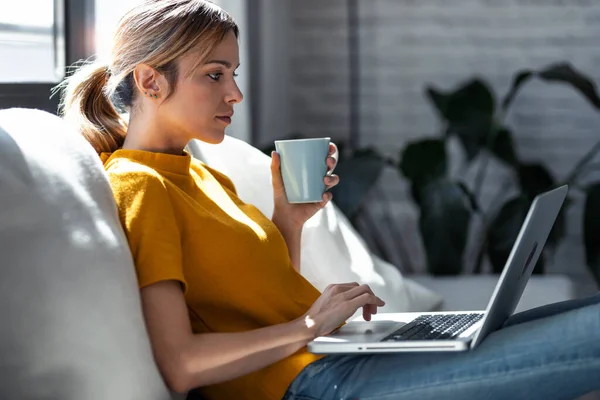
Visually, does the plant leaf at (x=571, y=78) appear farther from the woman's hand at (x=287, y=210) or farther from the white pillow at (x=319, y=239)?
the woman's hand at (x=287, y=210)

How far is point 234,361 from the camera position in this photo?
1.30 metres

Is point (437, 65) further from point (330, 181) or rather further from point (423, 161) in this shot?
point (330, 181)

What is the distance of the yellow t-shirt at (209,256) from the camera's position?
1313 millimetres

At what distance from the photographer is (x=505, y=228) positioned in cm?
298

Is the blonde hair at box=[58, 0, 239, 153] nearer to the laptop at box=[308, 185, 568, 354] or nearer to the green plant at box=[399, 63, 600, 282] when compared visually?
the laptop at box=[308, 185, 568, 354]

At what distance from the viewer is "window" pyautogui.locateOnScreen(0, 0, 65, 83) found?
2.00 m

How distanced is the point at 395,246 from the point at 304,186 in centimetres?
227

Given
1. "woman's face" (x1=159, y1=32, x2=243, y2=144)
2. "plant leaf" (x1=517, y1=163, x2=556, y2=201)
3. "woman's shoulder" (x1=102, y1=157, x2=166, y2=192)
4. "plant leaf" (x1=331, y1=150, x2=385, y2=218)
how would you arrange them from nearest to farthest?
"woman's shoulder" (x1=102, y1=157, x2=166, y2=192), "woman's face" (x1=159, y1=32, x2=243, y2=144), "plant leaf" (x1=331, y1=150, x2=385, y2=218), "plant leaf" (x1=517, y1=163, x2=556, y2=201)

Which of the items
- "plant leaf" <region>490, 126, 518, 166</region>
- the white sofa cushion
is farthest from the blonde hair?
"plant leaf" <region>490, 126, 518, 166</region>

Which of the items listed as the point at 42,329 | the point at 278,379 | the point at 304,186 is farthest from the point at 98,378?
the point at 304,186

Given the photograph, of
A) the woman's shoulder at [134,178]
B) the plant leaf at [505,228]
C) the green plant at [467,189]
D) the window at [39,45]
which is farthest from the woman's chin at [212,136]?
the plant leaf at [505,228]

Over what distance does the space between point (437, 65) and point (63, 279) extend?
274cm

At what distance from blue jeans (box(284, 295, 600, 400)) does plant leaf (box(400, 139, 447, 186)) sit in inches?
68.9

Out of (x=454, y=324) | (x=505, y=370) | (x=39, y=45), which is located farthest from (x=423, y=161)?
(x=505, y=370)
